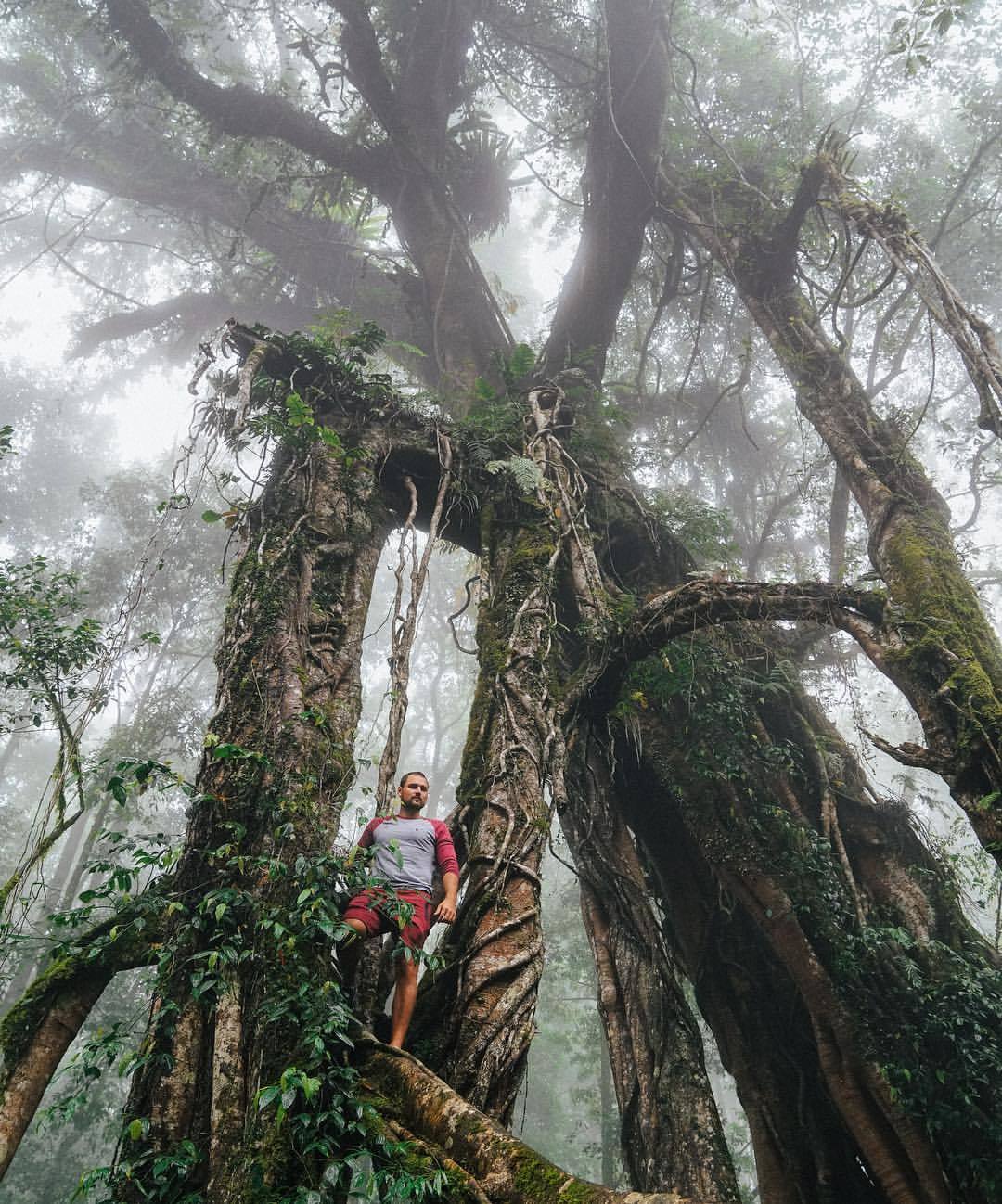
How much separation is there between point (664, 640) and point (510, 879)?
6.57ft

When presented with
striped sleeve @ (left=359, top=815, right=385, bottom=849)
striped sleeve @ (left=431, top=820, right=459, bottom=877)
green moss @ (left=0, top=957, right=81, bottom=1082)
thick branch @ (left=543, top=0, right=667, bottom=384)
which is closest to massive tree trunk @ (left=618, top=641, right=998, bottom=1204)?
striped sleeve @ (left=431, top=820, right=459, bottom=877)

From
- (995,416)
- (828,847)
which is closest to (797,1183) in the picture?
(828,847)

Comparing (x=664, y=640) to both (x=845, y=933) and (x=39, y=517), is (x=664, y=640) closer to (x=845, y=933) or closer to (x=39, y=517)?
(x=845, y=933)

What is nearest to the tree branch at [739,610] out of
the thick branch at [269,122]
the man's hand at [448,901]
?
→ the man's hand at [448,901]

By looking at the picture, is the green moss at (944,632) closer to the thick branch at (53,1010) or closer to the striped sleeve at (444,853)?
the striped sleeve at (444,853)

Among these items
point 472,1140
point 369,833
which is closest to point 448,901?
point 369,833

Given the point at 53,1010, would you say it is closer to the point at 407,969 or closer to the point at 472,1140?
the point at 407,969

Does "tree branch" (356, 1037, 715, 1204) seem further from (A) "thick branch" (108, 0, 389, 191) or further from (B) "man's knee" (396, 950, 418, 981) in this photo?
(A) "thick branch" (108, 0, 389, 191)

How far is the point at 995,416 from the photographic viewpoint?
13.3 ft

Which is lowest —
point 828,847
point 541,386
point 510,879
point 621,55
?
point 510,879

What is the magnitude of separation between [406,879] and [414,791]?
56 centimetres

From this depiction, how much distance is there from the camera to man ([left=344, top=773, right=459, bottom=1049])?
281 centimetres

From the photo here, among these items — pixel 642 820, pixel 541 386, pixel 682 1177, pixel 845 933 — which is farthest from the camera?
pixel 541 386

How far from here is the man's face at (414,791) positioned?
140 inches
